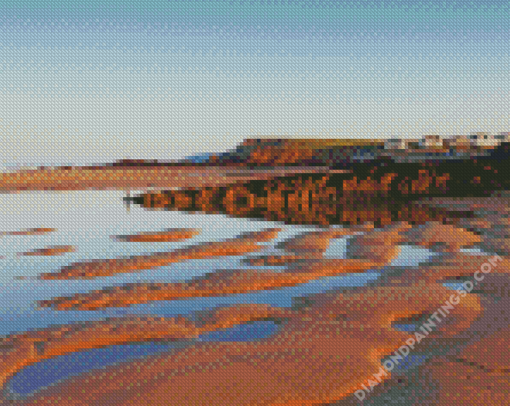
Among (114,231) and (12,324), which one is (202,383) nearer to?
(12,324)

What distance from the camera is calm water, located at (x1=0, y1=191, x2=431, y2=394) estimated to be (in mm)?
4719

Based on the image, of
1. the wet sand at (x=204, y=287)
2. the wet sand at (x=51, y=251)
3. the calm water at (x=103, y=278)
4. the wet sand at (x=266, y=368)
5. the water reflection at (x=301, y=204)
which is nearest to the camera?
the wet sand at (x=266, y=368)

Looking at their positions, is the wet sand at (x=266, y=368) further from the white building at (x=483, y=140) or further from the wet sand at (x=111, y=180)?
the white building at (x=483, y=140)

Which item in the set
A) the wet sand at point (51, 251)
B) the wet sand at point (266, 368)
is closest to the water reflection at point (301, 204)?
the wet sand at point (51, 251)

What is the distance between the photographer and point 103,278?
781cm

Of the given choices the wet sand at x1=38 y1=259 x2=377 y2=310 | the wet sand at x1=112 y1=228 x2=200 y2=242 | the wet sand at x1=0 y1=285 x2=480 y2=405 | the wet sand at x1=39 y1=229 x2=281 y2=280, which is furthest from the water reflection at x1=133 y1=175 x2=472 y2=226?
the wet sand at x1=0 y1=285 x2=480 y2=405

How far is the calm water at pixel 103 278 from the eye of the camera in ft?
15.5

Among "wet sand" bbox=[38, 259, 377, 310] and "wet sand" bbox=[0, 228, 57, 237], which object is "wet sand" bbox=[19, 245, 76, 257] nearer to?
"wet sand" bbox=[0, 228, 57, 237]

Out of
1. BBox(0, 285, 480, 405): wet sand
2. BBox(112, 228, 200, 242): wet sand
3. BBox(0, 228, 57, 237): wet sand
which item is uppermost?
BBox(0, 285, 480, 405): wet sand

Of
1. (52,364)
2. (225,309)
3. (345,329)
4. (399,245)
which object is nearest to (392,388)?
(345,329)

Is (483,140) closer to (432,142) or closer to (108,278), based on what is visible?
(432,142)

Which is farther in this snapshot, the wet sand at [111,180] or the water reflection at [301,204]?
the wet sand at [111,180]

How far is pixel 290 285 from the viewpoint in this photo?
7.31 m

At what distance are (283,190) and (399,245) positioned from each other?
16.8 meters
